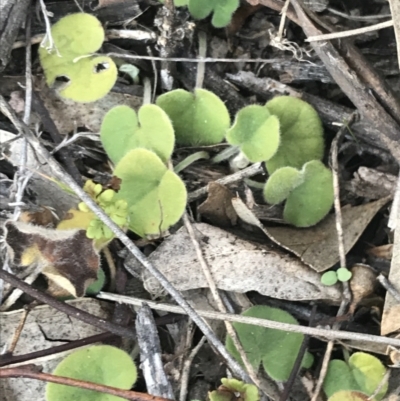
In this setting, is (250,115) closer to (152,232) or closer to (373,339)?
(152,232)

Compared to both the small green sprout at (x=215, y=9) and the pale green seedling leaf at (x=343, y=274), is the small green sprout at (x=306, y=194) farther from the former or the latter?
the small green sprout at (x=215, y=9)

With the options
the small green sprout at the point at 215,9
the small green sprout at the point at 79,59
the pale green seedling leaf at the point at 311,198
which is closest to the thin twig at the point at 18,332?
the small green sprout at the point at 79,59

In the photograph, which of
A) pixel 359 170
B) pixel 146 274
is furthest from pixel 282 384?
pixel 359 170

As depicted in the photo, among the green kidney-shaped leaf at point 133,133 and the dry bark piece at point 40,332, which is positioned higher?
the green kidney-shaped leaf at point 133,133

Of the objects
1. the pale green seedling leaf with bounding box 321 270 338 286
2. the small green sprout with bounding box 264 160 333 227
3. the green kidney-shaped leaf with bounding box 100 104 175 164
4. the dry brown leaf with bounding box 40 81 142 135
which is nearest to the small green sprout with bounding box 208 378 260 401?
the pale green seedling leaf with bounding box 321 270 338 286

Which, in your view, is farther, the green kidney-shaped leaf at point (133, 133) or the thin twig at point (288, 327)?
the green kidney-shaped leaf at point (133, 133)

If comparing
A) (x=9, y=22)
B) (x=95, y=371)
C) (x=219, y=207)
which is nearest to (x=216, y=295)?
(x=219, y=207)
